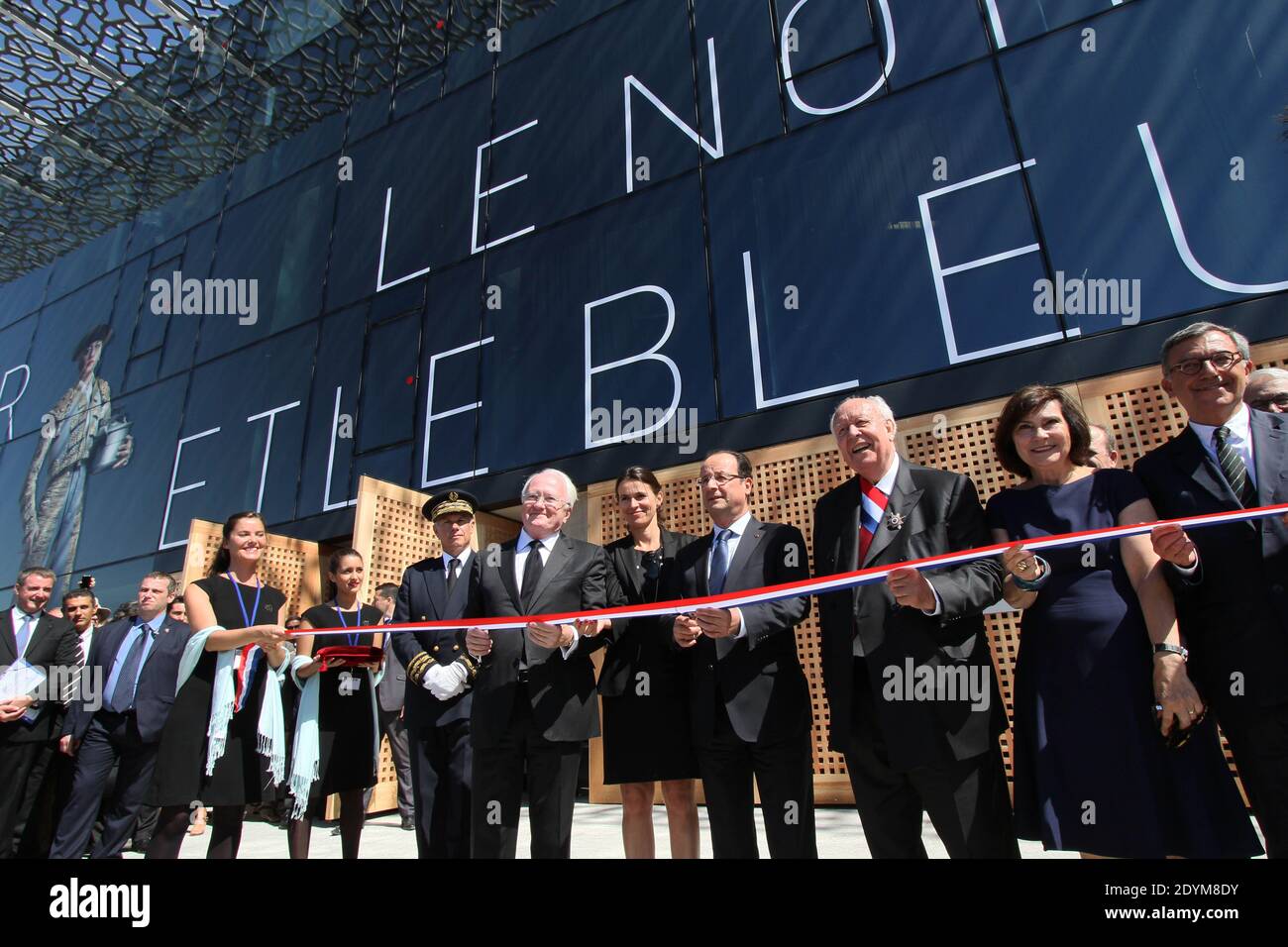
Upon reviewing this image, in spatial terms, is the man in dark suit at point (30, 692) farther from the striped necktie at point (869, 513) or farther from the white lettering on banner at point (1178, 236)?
the white lettering on banner at point (1178, 236)

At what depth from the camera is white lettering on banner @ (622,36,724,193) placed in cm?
Result: 689

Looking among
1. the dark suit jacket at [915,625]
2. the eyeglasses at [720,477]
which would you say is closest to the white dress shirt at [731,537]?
the eyeglasses at [720,477]

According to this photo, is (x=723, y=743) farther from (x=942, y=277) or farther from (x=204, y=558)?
(x=204, y=558)

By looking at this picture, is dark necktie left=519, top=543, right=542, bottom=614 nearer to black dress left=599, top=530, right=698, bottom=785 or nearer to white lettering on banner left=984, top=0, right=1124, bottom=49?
black dress left=599, top=530, right=698, bottom=785

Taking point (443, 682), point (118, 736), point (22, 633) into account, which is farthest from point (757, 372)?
point (22, 633)

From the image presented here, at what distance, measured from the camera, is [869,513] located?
6.84ft

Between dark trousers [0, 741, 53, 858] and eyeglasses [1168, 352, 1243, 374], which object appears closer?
eyeglasses [1168, 352, 1243, 374]

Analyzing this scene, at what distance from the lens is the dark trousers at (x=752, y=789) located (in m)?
2.05

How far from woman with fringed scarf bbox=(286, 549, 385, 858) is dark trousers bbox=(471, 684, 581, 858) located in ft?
2.81

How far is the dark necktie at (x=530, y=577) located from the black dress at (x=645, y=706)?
1.12 feet

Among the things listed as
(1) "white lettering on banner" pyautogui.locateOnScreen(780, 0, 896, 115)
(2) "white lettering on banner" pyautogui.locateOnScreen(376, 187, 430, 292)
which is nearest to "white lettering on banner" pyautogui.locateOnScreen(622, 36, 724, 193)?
(1) "white lettering on banner" pyautogui.locateOnScreen(780, 0, 896, 115)

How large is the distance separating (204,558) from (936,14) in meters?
8.49
